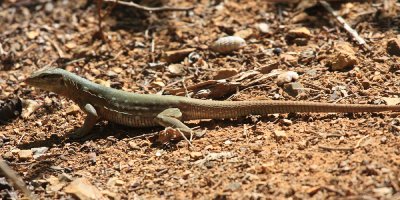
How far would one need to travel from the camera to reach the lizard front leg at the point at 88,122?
19.7 ft

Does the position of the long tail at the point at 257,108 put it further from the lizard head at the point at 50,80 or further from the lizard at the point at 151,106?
the lizard head at the point at 50,80

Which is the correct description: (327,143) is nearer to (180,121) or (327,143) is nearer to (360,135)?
(360,135)

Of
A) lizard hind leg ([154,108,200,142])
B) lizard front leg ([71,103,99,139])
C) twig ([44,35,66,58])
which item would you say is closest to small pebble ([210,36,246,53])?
lizard hind leg ([154,108,200,142])

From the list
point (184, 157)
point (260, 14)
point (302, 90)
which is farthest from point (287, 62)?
point (184, 157)

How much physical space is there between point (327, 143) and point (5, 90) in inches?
176

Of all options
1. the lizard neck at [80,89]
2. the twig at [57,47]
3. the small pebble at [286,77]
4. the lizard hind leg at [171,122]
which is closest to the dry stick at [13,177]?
the lizard hind leg at [171,122]

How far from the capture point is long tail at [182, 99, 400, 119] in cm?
518

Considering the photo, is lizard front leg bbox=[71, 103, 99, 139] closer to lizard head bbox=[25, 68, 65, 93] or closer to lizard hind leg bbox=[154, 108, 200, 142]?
lizard head bbox=[25, 68, 65, 93]

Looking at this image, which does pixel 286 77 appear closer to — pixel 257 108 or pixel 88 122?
pixel 257 108

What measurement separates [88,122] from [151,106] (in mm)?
746

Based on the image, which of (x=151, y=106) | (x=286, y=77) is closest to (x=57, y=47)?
(x=151, y=106)

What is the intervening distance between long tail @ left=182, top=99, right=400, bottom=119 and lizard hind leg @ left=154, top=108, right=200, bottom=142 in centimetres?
15

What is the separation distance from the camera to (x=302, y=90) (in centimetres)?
598

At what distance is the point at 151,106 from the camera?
5898mm
